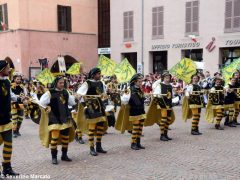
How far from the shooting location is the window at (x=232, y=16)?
21.8 meters

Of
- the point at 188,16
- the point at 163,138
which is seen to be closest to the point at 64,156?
the point at 163,138

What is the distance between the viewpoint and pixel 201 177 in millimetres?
6277

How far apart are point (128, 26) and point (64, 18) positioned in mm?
6231

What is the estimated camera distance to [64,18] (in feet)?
99.8

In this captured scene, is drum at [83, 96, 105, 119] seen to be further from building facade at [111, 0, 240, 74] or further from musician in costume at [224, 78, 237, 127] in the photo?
building facade at [111, 0, 240, 74]

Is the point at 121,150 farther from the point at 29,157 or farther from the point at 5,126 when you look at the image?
the point at 5,126

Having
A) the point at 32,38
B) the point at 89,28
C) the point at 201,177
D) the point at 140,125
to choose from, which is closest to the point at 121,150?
the point at 140,125

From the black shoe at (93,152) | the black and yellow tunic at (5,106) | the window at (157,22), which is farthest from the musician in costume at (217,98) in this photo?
the window at (157,22)

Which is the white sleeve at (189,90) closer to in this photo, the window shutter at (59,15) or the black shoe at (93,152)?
the black shoe at (93,152)

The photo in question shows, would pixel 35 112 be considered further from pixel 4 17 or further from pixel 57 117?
pixel 4 17

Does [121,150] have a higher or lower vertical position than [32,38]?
lower

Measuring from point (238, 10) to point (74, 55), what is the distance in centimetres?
1487

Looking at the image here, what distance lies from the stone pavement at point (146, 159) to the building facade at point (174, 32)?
510 inches

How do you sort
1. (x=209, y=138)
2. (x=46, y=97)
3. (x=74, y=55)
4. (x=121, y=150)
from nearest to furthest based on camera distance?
(x=46, y=97) < (x=121, y=150) < (x=209, y=138) < (x=74, y=55)
